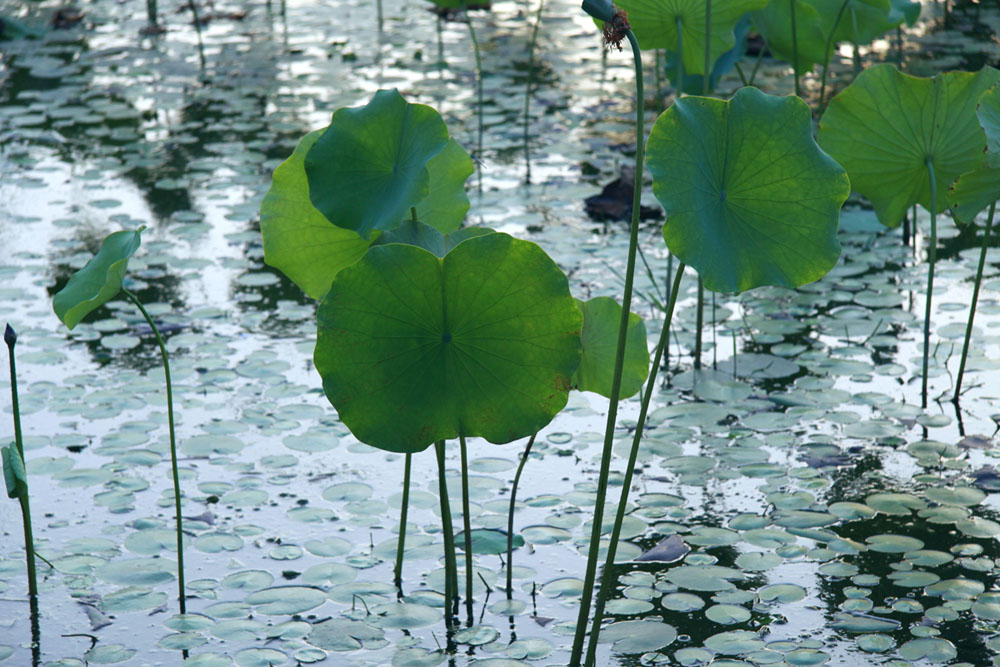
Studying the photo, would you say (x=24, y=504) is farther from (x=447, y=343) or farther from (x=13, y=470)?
(x=447, y=343)

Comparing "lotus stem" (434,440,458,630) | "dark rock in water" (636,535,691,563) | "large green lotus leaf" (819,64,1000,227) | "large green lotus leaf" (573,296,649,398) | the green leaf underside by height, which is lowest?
"dark rock in water" (636,535,691,563)

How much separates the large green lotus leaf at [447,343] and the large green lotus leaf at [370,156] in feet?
0.52

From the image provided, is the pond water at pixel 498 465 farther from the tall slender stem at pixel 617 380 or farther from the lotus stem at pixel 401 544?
the tall slender stem at pixel 617 380

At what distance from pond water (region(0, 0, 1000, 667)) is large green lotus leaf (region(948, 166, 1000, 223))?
488 mm

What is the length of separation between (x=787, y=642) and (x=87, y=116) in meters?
3.83

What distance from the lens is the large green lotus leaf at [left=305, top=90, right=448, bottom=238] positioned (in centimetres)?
169

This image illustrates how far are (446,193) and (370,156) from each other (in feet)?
0.67

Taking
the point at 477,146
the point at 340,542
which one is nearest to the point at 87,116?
the point at 477,146

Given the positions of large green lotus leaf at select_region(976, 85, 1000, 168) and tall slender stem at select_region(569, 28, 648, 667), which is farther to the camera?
large green lotus leaf at select_region(976, 85, 1000, 168)

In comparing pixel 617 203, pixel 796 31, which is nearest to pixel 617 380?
pixel 796 31

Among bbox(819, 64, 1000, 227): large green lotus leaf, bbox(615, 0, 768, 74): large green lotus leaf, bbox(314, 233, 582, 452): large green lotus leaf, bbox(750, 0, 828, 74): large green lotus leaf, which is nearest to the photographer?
bbox(314, 233, 582, 452): large green lotus leaf

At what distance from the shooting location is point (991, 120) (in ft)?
6.80

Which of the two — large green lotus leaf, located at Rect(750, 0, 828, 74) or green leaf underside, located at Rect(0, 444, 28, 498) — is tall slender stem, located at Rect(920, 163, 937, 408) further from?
green leaf underside, located at Rect(0, 444, 28, 498)

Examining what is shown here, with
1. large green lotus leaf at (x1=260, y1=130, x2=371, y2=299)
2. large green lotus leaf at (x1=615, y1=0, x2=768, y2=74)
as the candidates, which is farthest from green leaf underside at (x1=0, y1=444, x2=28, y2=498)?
large green lotus leaf at (x1=615, y1=0, x2=768, y2=74)
